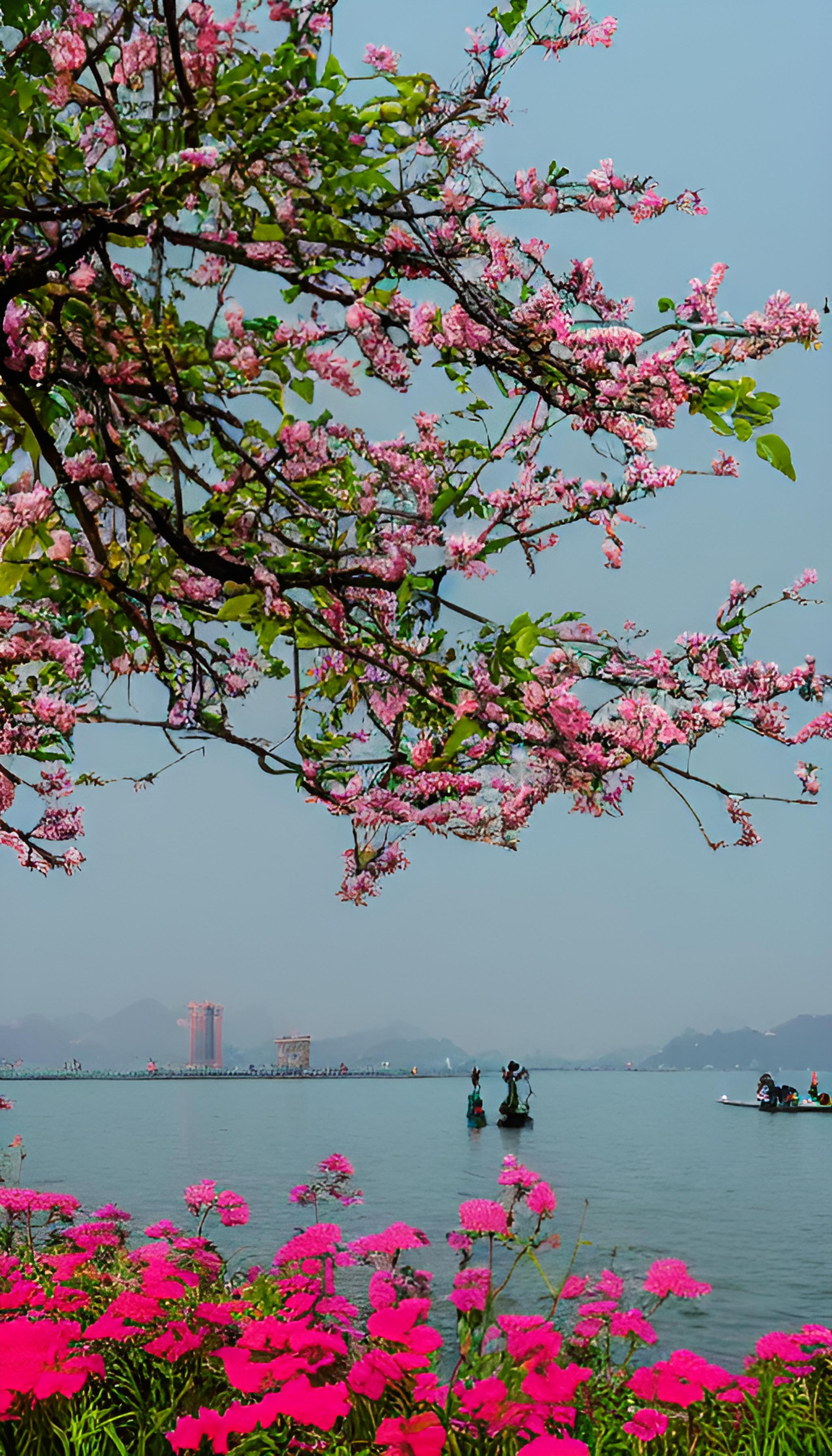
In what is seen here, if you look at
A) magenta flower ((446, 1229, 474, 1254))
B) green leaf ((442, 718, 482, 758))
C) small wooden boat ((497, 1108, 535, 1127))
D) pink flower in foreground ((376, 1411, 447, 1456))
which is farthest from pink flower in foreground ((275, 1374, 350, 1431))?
small wooden boat ((497, 1108, 535, 1127))

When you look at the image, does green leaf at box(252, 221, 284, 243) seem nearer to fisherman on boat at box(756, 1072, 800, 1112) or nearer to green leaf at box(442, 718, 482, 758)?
green leaf at box(442, 718, 482, 758)

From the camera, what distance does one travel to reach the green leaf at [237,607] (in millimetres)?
3842

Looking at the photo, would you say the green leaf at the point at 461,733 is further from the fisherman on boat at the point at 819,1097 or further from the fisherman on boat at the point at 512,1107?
the fisherman on boat at the point at 819,1097

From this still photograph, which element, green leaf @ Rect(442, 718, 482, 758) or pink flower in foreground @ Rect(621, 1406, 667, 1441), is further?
green leaf @ Rect(442, 718, 482, 758)

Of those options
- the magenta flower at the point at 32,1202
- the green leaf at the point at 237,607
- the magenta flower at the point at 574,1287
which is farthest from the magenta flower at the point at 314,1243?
the green leaf at the point at 237,607

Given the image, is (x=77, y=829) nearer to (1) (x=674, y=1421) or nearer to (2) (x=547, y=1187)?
(2) (x=547, y=1187)

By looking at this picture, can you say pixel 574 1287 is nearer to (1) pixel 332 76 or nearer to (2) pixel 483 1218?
Result: (2) pixel 483 1218

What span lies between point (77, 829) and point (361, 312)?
5.01m

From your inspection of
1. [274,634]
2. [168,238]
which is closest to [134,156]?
[168,238]

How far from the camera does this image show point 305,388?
4184 mm

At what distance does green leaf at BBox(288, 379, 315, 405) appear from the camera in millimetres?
4176

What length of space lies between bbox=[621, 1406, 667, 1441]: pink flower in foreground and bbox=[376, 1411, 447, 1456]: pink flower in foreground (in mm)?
881

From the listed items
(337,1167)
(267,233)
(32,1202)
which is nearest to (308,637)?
(267,233)

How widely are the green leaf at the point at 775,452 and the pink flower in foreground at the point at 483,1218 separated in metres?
2.90
